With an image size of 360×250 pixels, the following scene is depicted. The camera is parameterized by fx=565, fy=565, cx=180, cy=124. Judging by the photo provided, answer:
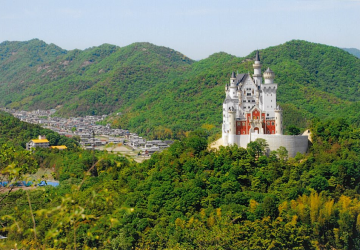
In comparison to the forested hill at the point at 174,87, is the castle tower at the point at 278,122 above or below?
below

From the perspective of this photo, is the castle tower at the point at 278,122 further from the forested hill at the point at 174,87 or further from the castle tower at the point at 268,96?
the forested hill at the point at 174,87

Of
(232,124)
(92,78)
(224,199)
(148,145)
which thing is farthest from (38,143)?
(92,78)

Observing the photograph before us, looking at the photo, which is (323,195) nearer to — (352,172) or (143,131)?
(352,172)

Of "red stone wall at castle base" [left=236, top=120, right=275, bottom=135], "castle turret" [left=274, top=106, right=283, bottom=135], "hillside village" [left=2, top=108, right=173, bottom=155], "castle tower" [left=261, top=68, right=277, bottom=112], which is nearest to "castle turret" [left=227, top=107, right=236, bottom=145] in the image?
"red stone wall at castle base" [left=236, top=120, right=275, bottom=135]

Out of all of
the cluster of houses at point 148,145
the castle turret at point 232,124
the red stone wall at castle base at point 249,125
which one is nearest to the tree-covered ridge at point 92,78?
the cluster of houses at point 148,145

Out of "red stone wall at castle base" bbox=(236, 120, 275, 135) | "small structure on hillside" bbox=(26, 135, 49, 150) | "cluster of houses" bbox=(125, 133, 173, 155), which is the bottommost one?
"cluster of houses" bbox=(125, 133, 173, 155)

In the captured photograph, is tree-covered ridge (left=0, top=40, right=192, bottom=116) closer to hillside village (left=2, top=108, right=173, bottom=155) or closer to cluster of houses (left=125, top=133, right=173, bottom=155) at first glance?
hillside village (left=2, top=108, right=173, bottom=155)
